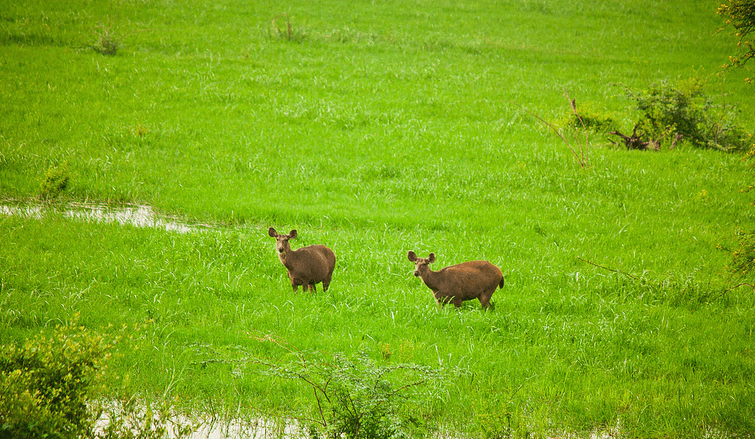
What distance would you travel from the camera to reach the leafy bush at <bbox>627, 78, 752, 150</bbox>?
53.6 feet

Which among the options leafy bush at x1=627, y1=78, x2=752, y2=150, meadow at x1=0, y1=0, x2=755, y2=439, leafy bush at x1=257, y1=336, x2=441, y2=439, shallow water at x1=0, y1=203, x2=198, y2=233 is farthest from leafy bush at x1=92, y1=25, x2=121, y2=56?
leafy bush at x1=257, y1=336, x2=441, y2=439

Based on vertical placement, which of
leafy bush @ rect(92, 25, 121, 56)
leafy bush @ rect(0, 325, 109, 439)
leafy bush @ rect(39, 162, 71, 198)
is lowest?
leafy bush @ rect(39, 162, 71, 198)

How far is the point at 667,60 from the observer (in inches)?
1093

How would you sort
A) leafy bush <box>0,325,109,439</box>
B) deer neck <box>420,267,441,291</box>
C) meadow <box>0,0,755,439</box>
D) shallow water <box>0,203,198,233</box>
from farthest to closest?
shallow water <box>0,203,198,233</box>, deer neck <box>420,267,441,291</box>, meadow <box>0,0,755,439</box>, leafy bush <box>0,325,109,439</box>

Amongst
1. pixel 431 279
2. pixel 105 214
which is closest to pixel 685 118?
pixel 431 279

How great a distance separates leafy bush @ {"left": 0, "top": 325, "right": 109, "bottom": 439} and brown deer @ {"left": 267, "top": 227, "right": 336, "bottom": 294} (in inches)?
120

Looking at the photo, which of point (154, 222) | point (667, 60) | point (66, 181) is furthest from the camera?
point (667, 60)

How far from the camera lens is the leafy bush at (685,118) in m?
16.3

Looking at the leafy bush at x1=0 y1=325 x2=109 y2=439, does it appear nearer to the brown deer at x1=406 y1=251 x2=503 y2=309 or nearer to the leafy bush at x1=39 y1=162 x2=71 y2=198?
the brown deer at x1=406 y1=251 x2=503 y2=309

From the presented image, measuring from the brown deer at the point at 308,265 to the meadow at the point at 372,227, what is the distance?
0.85 ft

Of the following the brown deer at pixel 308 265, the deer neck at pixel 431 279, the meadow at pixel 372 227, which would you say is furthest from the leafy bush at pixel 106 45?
the deer neck at pixel 431 279

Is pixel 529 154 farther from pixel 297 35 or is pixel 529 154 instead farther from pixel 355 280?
pixel 297 35

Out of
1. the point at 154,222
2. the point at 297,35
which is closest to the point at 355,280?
the point at 154,222

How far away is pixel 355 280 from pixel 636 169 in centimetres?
994
